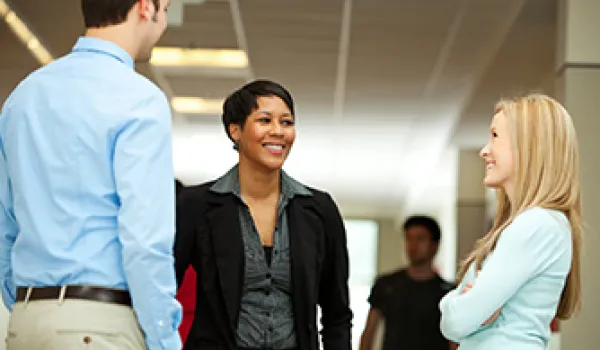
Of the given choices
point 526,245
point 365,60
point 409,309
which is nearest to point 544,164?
point 526,245

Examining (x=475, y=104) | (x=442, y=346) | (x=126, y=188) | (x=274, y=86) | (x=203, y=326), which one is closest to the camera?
(x=126, y=188)

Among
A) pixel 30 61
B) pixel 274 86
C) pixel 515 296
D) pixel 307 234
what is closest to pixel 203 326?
pixel 307 234

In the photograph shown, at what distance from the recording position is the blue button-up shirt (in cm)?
246

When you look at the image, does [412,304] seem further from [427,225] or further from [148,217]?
[148,217]

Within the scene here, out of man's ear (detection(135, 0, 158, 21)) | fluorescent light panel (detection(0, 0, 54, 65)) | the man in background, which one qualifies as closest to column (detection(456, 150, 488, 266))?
fluorescent light panel (detection(0, 0, 54, 65))

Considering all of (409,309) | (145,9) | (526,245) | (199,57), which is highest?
(199,57)

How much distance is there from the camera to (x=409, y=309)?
7098 millimetres

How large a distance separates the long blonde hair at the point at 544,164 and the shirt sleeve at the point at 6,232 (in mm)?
1175

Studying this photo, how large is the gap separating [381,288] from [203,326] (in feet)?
12.6

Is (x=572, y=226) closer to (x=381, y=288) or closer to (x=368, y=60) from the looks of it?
(x=381, y=288)

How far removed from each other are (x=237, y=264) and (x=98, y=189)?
3.62 ft

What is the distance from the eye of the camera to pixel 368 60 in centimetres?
1001

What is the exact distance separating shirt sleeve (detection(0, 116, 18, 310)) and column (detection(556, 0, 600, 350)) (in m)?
4.23

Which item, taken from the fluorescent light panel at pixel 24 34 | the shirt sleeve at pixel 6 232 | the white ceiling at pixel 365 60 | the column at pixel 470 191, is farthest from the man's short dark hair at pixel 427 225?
the column at pixel 470 191
